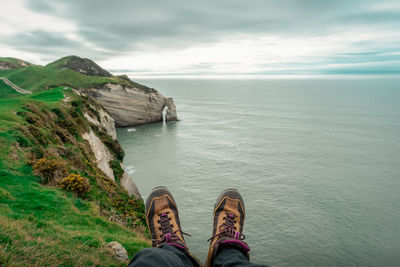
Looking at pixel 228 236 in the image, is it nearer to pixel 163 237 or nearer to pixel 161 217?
pixel 163 237

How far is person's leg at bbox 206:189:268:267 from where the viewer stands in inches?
171

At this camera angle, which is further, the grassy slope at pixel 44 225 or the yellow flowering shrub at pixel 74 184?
the yellow flowering shrub at pixel 74 184

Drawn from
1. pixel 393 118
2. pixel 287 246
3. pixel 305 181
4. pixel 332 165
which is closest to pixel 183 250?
pixel 287 246

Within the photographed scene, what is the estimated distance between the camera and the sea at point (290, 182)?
1966 centimetres

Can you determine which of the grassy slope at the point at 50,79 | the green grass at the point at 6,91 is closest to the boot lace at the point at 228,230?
the green grass at the point at 6,91

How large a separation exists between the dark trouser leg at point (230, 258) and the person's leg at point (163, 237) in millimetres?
501

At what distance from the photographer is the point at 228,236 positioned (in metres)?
5.53

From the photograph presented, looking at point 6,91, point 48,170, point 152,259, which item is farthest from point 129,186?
point 6,91

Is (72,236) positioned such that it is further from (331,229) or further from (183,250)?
(331,229)

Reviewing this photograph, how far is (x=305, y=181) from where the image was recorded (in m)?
32.5

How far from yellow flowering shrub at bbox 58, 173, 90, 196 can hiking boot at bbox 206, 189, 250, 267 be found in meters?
6.76

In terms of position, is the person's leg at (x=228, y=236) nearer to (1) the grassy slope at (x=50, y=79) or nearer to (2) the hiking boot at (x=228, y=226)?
(2) the hiking boot at (x=228, y=226)

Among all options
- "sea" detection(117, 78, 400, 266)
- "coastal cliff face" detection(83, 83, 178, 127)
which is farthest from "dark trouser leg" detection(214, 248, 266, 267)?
"coastal cliff face" detection(83, 83, 178, 127)

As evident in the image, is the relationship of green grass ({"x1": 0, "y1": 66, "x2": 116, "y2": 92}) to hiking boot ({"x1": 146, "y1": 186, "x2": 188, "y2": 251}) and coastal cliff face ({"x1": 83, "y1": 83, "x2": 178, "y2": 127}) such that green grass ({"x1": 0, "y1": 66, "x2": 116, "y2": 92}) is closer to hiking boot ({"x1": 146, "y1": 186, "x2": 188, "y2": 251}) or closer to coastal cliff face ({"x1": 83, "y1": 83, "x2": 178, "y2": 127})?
coastal cliff face ({"x1": 83, "y1": 83, "x2": 178, "y2": 127})
